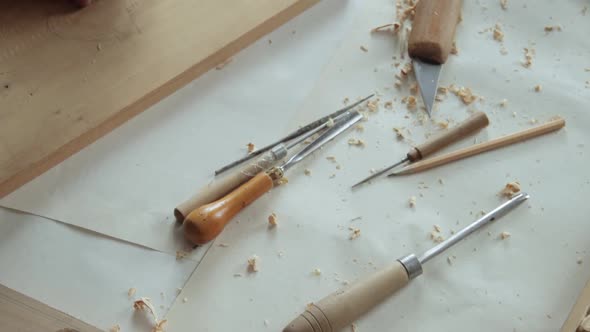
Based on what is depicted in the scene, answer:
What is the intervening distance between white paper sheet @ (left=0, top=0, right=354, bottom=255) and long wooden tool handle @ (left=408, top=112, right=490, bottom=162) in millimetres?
181

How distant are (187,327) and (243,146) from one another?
1.08ft

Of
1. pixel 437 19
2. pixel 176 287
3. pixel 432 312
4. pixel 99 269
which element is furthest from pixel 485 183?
pixel 99 269

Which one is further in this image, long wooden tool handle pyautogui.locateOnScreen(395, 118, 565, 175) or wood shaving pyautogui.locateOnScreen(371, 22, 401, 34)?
wood shaving pyautogui.locateOnScreen(371, 22, 401, 34)

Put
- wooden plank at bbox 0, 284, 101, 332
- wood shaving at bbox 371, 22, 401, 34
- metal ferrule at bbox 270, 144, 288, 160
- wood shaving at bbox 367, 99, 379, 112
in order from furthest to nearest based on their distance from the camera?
wood shaving at bbox 371, 22, 401, 34, wood shaving at bbox 367, 99, 379, 112, metal ferrule at bbox 270, 144, 288, 160, wooden plank at bbox 0, 284, 101, 332

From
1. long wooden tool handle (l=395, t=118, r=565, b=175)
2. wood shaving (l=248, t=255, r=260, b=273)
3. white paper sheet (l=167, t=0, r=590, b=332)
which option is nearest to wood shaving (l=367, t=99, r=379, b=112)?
white paper sheet (l=167, t=0, r=590, b=332)

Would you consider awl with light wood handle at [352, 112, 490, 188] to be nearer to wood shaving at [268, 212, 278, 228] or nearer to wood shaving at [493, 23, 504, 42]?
wood shaving at [268, 212, 278, 228]

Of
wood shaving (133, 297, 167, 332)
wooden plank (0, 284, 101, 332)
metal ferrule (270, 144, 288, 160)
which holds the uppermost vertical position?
metal ferrule (270, 144, 288, 160)

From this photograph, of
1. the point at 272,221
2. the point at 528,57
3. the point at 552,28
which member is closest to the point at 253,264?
the point at 272,221

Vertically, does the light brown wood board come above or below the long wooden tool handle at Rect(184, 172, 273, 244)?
above

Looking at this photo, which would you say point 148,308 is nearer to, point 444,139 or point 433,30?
point 444,139

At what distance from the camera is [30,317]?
770mm

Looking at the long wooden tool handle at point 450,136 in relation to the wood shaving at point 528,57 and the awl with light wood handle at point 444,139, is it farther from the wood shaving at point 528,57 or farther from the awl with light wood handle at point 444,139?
the wood shaving at point 528,57

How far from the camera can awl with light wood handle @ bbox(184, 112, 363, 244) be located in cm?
86

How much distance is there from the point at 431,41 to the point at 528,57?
0.69ft
